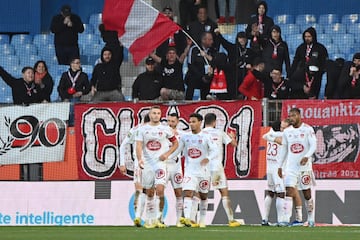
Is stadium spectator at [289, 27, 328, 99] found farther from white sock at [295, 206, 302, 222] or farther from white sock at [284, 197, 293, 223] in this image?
white sock at [295, 206, 302, 222]

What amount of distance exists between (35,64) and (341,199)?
22.3ft

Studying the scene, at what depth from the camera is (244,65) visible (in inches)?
925

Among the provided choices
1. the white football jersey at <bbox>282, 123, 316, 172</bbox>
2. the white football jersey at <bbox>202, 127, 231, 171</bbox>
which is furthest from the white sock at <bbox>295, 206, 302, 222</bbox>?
the white football jersey at <bbox>202, 127, 231, 171</bbox>

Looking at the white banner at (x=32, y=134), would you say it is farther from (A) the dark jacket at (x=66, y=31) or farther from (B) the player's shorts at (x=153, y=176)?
(A) the dark jacket at (x=66, y=31)

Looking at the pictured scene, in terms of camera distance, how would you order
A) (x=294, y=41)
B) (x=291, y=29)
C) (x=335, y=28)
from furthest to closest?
(x=291, y=29) → (x=335, y=28) → (x=294, y=41)

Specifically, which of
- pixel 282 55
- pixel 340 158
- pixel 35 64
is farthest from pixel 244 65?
pixel 35 64

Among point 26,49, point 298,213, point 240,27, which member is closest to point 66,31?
point 26,49

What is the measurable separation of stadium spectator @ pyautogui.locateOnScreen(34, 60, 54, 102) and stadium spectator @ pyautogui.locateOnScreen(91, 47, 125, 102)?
2.88 feet

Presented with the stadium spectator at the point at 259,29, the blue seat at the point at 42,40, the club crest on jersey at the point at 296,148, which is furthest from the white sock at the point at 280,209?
the blue seat at the point at 42,40

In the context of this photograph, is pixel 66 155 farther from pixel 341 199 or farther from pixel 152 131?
pixel 341 199

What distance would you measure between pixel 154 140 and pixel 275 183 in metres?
2.64

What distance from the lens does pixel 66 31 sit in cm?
2622

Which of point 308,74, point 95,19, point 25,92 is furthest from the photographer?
point 95,19

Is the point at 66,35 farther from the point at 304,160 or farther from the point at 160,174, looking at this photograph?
the point at 304,160
